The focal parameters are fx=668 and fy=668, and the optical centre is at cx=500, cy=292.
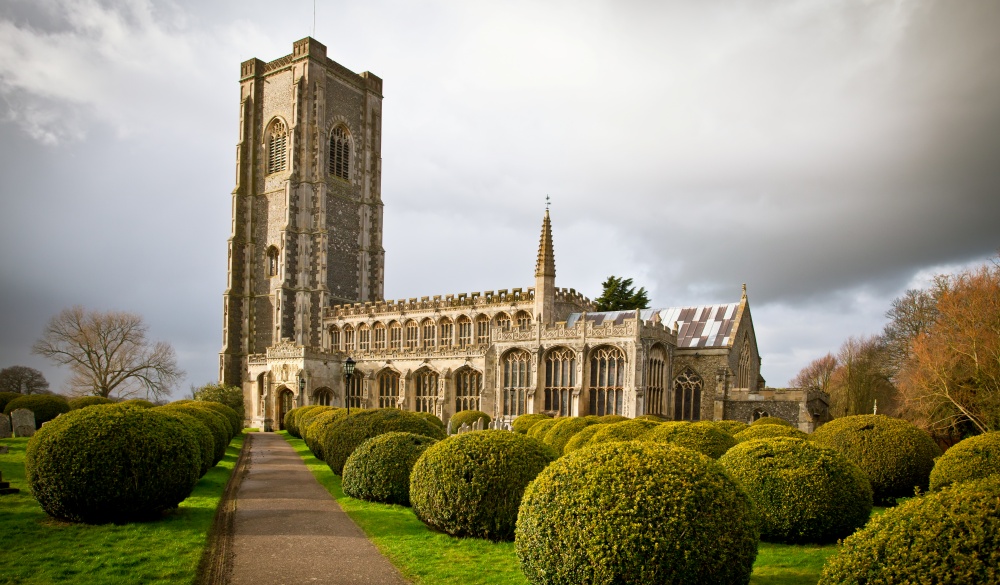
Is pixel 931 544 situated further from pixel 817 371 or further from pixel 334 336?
pixel 817 371

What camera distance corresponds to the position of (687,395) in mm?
36406

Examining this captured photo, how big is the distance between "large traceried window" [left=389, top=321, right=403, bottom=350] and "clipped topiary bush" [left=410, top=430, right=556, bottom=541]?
39.3 meters

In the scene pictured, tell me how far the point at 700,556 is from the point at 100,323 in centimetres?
5310

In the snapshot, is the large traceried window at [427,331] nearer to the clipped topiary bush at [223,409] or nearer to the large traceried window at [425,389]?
the large traceried window at [425,389]

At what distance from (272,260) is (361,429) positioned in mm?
41937

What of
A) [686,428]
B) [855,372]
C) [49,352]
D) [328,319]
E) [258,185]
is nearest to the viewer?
[686,428]

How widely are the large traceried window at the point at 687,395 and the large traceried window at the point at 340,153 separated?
117 ft

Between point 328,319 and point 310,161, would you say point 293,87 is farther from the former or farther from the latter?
point 328,319

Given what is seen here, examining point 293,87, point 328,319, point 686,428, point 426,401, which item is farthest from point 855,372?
point 293,87

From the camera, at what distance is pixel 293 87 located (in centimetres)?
5622

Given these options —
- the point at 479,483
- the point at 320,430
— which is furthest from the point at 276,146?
the point at 479,483

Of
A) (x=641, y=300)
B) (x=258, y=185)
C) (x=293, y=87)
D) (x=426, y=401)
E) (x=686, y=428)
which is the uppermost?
(x=293, y=87)

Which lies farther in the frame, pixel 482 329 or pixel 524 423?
pixel 482 329

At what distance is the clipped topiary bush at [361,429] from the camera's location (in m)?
17.6
